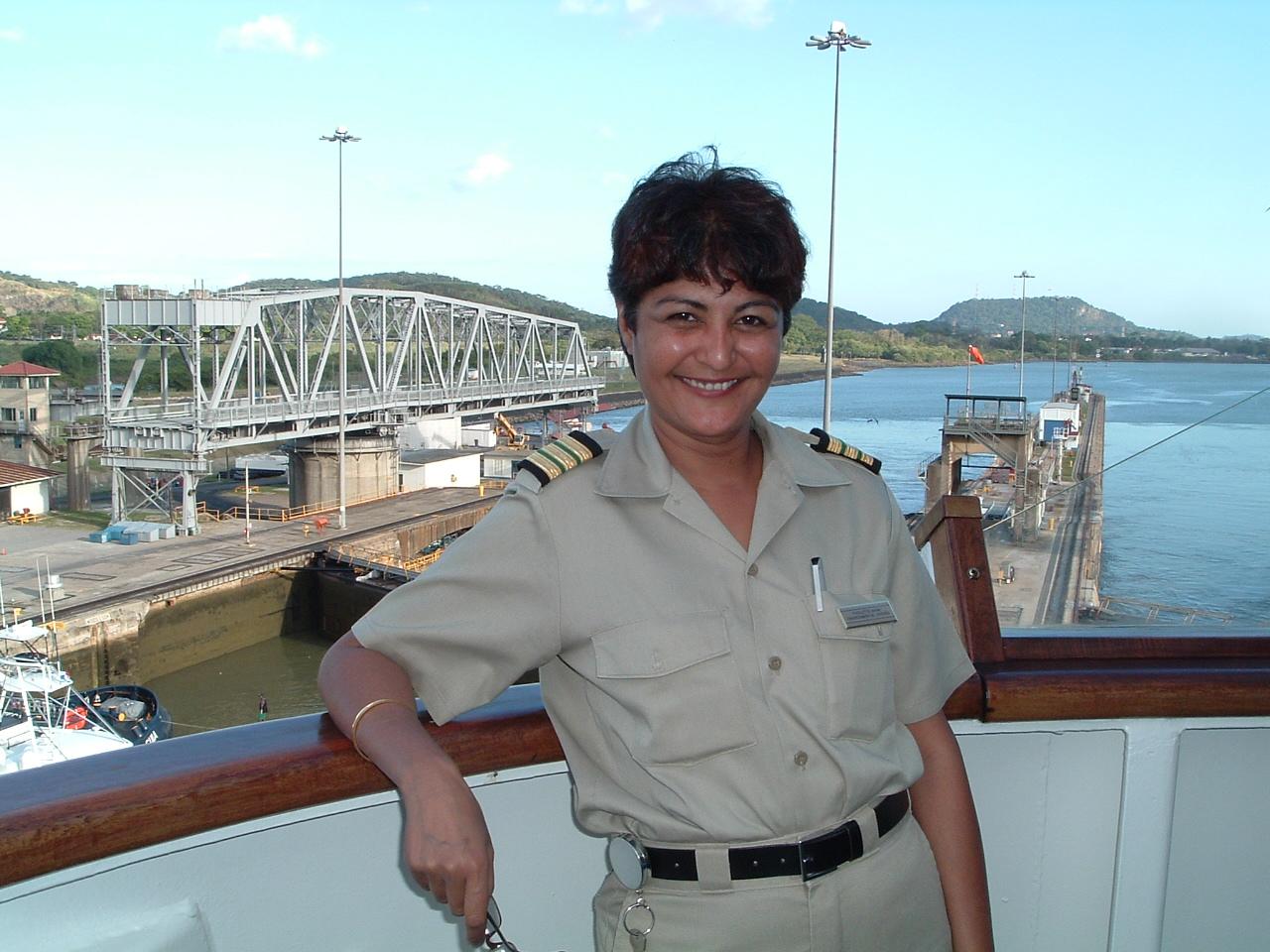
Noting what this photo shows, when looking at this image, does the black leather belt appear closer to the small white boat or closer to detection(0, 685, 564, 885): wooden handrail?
detection(0, 685, 564, 885): wooden handrail

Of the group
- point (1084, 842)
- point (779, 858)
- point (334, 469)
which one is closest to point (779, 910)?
point (779, 858)

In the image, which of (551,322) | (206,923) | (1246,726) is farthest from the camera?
(551,322)

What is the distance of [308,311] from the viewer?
123 ft

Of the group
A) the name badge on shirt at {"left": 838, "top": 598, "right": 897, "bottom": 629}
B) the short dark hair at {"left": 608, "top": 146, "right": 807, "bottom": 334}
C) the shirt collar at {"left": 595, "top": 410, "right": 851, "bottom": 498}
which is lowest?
the name badge on shirt at {"left": 838, "top": 598, "right": 897, "bottom": 629}

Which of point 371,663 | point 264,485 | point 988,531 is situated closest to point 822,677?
point 371,663

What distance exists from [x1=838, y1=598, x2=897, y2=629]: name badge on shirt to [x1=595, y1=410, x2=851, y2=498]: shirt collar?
0.16 metres

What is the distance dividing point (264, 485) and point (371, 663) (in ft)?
135

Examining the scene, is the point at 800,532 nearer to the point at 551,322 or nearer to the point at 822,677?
the point at 822,677

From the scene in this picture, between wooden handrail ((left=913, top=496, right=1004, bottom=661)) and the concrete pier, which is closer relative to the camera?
wooden handrail ((left=913, top=496, right=1004, bottom=661))

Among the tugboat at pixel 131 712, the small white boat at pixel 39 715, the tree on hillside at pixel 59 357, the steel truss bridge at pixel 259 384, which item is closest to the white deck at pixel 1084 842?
the small white boat at pixel 39 715

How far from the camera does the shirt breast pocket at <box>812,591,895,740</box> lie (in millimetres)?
1239

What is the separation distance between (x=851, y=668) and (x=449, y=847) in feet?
1.59

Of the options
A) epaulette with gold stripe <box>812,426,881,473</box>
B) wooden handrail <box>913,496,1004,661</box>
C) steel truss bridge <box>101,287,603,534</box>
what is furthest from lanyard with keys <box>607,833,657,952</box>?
steel truss bridge <box>101,287,603,534</box>

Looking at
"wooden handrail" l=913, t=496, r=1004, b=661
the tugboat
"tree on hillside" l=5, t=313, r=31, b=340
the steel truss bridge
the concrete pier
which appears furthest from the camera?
"tree on hillside" l=5, t=313, r=31, b=340
